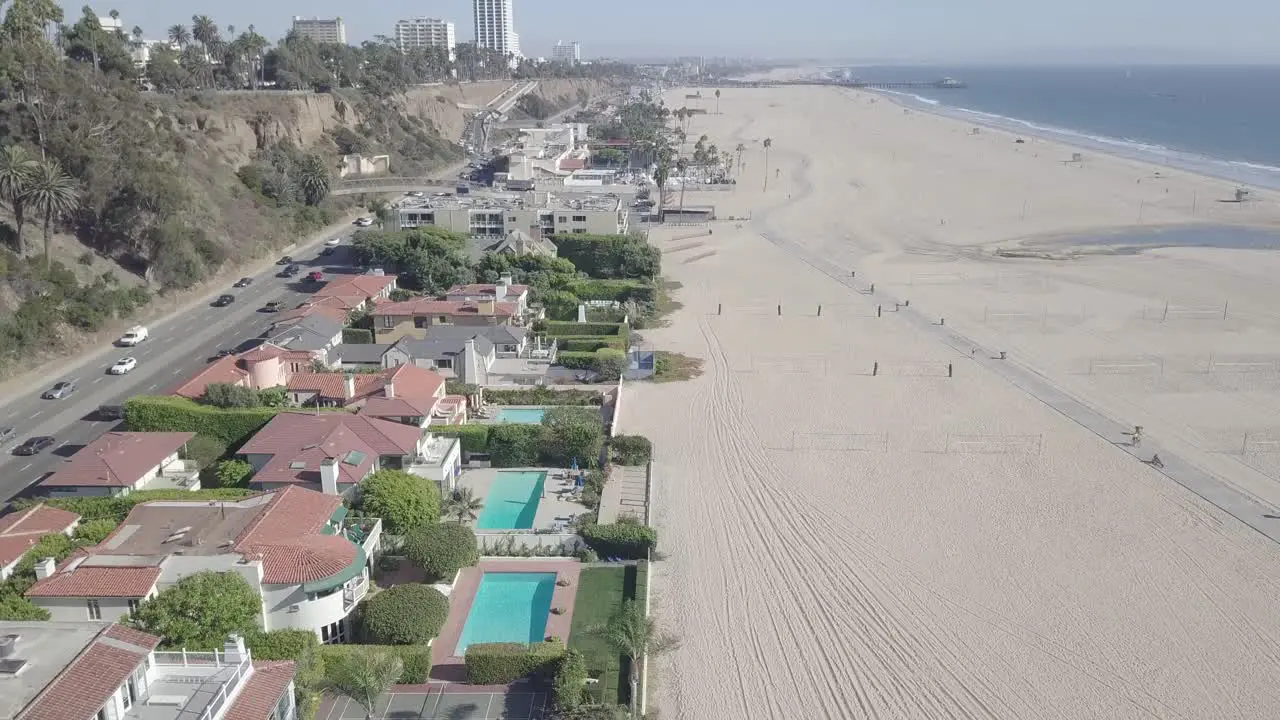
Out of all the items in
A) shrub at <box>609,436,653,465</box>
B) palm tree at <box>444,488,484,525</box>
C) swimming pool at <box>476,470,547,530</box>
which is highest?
shrub at <box>609,436,653,465</box>

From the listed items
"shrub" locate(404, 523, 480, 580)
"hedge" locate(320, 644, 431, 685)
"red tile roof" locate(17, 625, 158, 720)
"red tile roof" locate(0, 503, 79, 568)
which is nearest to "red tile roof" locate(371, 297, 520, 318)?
"shrub" locate(404, 523, 480, 580)

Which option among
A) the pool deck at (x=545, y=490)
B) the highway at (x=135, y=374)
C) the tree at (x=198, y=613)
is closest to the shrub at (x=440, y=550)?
the pool deck at (x=545, y=490)

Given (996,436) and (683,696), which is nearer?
(683,696)

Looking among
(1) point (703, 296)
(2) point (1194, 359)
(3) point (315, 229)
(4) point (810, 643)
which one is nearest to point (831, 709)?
(4) point (810, 643)

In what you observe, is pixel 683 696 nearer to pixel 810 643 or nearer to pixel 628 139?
pixel 810 643

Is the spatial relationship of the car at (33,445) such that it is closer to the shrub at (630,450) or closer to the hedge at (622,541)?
the shrub at (630,450)

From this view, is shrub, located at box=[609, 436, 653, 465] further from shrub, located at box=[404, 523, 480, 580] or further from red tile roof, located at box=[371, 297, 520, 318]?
red tile roof, located at box=[371, 297, 520, 318]
